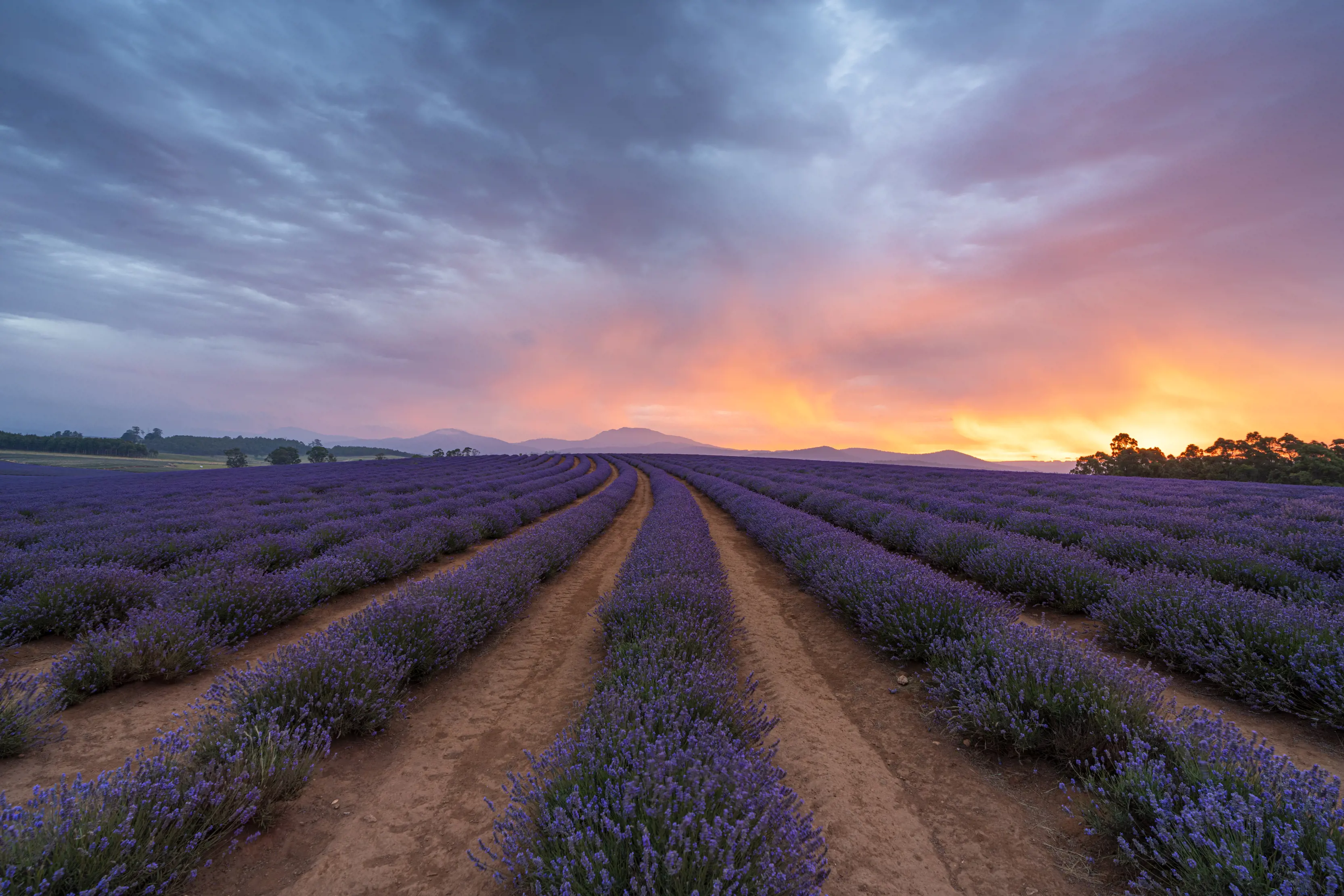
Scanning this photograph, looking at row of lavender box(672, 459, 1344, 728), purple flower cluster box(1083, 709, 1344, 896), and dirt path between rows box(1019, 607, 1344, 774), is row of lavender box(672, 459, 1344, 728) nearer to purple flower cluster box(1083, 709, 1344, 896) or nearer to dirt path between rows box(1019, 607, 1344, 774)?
dirt path between rows box(1019, 607, 1344, 774)

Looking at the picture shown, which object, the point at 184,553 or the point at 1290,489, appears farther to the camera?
the point at 1290,489

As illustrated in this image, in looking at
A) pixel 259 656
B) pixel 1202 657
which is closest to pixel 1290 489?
pixel 1202 657

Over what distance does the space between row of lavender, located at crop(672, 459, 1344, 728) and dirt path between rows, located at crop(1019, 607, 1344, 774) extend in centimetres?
6

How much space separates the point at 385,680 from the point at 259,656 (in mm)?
1958

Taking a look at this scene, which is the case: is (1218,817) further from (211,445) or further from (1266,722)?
(211,445)

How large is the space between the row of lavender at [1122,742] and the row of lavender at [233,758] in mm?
3474

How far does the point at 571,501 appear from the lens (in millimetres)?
16250

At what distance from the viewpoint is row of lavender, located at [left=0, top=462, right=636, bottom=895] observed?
5.34 ft

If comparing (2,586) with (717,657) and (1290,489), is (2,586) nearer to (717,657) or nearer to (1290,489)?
(717,657)

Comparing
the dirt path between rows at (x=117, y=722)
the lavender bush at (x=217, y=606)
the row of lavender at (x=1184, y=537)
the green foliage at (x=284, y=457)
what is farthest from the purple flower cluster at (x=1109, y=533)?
the green foliage at (x=284, y=457)

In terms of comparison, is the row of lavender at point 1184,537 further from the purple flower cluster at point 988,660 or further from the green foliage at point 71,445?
the green foliage at point 71,445

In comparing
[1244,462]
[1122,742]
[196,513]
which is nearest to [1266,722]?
[1122,742]

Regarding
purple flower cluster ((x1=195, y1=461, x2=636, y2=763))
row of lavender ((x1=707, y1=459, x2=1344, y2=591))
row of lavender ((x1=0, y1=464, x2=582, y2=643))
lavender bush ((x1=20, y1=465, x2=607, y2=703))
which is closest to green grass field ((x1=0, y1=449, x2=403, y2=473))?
row of lavender ((x1=0, y1=464, x2=582, y2=643))

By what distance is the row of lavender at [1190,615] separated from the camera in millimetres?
3014
